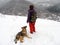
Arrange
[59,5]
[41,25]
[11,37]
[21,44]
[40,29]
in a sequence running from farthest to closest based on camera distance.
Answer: [59,5] < [41,25] < [40,29] < [11,37] < [21,44]

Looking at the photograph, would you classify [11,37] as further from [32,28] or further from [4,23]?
[4,23]

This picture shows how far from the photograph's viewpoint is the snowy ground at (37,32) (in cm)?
970

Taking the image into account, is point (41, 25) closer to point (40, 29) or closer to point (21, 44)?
point (40, 29)

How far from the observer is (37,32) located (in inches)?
415

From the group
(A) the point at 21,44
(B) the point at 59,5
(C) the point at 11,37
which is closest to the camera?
(A) the point at 21,44

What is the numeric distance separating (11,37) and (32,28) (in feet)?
2.97

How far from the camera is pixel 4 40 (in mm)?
9930

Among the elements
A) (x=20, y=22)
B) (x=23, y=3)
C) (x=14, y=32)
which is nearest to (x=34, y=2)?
(x=23, y=3)

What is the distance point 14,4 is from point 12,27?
1452 centimetres

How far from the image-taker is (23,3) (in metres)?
25.9

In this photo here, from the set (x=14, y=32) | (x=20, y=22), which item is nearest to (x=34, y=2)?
(x=20, y=22)

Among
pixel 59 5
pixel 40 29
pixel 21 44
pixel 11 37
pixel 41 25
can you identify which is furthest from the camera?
pixel 59 5

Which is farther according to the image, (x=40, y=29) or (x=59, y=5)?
(x=59, y=5)

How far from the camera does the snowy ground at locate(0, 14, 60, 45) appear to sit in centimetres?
970
